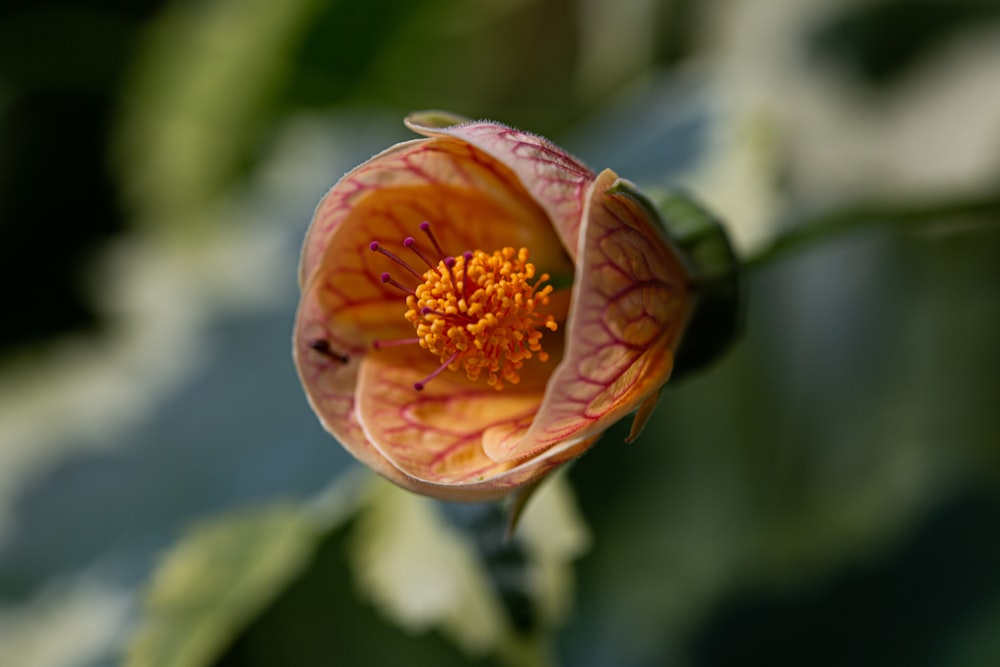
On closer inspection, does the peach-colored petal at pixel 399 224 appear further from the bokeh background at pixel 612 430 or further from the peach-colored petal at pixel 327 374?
the bokeh background at pixel 612 430

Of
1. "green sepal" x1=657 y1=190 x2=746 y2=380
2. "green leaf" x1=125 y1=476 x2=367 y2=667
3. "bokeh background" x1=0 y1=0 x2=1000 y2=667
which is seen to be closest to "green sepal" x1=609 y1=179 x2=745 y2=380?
"green sepal" x1=657 y1=190 x2=746 y2=380

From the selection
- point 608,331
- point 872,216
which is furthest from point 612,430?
point 608,331

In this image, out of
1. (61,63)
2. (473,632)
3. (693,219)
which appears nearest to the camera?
(693,219)

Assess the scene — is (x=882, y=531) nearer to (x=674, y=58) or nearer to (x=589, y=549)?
(x=589, y=549)

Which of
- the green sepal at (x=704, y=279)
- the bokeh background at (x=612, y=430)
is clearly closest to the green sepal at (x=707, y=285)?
the green sepal at (x=704, y=279)

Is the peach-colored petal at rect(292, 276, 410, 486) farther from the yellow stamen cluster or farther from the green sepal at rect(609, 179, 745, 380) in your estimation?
the green sepal at rect(609, 179, 745, 380)

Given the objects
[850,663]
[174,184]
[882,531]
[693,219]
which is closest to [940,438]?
[882,531]
